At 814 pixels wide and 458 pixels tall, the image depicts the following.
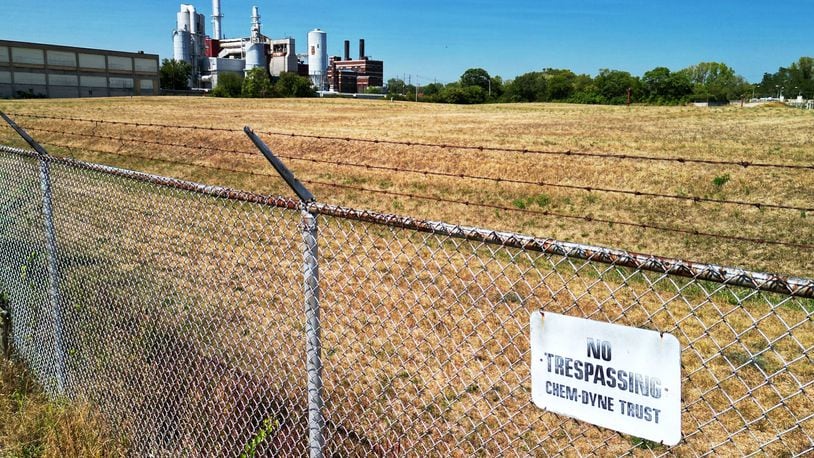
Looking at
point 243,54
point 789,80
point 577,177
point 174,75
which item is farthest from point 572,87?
point 577,177

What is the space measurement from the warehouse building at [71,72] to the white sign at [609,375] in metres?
86.2

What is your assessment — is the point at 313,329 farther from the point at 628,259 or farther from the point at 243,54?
the point at 243,54

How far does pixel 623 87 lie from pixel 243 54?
→ 89506 mm

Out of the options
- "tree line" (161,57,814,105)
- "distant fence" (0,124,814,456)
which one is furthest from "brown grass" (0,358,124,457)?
"tree line" (161,57,814,105)

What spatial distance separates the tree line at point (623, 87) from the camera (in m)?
79.2


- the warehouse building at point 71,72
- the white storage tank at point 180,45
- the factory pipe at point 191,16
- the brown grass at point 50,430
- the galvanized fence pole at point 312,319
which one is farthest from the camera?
the factory pipe at point 191,16

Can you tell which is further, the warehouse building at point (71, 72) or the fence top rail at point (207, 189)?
the warehouse building at point (71, 72)

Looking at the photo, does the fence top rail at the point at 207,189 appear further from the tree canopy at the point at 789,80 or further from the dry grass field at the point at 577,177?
the tree canopy at the point at 789,80

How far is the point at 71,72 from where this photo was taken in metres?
85.3

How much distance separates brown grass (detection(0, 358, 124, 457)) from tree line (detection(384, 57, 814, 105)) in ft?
186

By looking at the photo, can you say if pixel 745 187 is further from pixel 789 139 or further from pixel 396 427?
pixel 396 427

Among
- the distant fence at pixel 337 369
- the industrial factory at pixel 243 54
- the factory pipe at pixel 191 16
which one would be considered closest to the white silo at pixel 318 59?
the industrial factory at pixel 243 54

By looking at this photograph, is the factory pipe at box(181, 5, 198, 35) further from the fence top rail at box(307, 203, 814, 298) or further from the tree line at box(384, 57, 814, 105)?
the fence top rail at box(307, 203, 814, 298)

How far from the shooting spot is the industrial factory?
436 feet
